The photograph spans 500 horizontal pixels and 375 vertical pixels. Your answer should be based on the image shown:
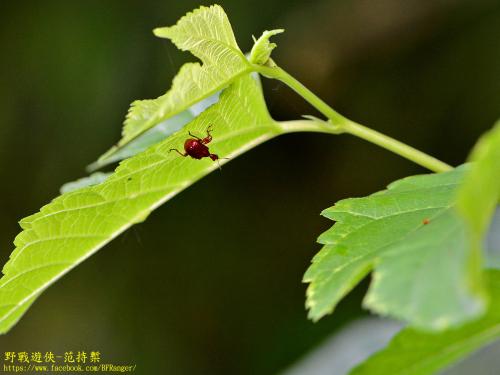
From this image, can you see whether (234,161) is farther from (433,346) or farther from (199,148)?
(433,346)

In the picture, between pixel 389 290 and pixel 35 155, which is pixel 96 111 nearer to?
pixel 35 155

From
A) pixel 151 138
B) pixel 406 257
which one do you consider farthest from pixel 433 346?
pixel 151 138

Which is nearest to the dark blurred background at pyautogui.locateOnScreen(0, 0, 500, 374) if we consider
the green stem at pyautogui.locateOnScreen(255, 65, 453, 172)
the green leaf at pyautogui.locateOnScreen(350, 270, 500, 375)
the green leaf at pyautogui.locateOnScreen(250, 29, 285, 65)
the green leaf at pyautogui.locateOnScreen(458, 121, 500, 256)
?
the green stem at pyautogui.locateOnScreen(255, 65, 453, 172)

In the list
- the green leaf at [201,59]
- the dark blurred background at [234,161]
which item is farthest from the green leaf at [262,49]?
the dark blurred background at [234,161]

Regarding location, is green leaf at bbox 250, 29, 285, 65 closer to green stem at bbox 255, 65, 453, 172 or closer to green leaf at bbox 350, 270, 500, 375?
green stem at bbox 255, 65, 453, 172

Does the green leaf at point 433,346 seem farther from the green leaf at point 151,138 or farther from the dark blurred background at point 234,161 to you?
the dark blurred background at point 234,161
